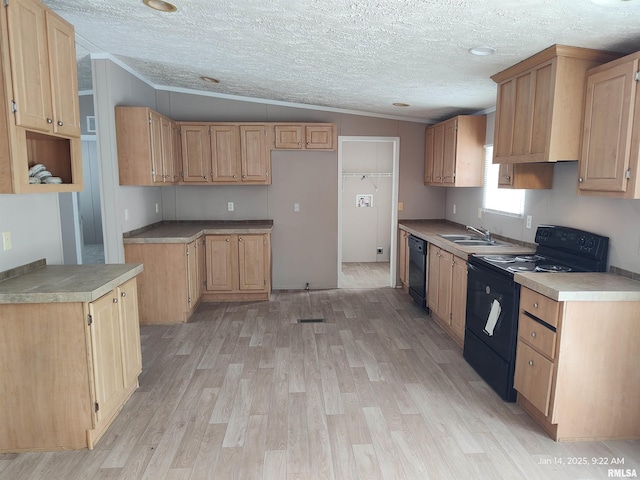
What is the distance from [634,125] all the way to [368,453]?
2.33m

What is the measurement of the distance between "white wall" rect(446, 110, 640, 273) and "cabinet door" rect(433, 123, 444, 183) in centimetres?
67

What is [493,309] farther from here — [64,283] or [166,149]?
[166,149]

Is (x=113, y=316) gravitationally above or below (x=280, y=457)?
above

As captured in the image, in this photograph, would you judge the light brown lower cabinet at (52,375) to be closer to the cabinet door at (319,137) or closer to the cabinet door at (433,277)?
the cabinet door at (433,277)

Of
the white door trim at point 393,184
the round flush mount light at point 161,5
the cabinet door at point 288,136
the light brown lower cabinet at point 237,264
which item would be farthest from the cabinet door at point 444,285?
the round flush mount light at point 161,5

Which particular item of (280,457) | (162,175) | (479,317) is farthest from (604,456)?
(162,175)

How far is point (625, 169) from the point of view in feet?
7.64

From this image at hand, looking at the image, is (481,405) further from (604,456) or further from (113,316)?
(113,316)

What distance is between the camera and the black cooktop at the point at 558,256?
2.86m

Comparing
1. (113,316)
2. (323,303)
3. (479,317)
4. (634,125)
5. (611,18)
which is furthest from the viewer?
(323,303)

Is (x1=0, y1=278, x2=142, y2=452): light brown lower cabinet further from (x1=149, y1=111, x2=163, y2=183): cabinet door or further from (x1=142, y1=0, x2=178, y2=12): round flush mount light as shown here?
(x1=149, y1=111, x2=163, y2=183): cabinet door

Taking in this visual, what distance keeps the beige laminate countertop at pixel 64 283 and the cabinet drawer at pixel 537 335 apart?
2584 millimetres

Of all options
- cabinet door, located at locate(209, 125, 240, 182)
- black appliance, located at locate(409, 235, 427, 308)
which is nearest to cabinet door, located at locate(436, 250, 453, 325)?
black appliance, located at locate(409, 235, 427, 308)

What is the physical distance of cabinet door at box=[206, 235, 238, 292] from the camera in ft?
16.8
